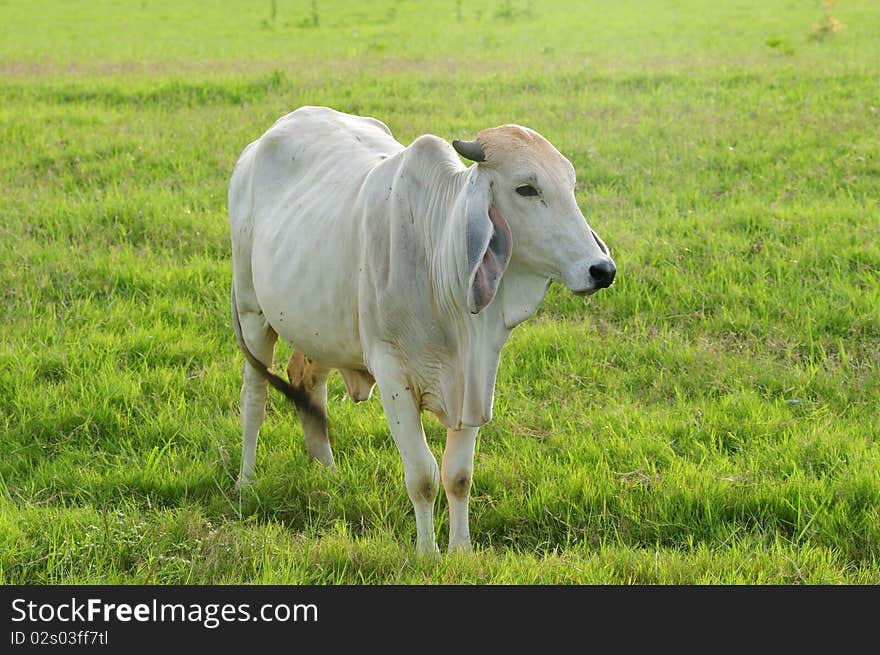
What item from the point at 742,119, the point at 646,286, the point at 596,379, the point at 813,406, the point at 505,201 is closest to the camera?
the point at 505,201

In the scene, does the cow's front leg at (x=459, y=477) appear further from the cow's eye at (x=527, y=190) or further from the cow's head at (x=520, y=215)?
the cow's eye at (x=527, y=190)

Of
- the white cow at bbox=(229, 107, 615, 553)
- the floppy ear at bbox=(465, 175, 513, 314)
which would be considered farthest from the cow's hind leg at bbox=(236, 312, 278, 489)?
the floppy ear at bbox=(465, 175, 513, 314)

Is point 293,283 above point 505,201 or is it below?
below

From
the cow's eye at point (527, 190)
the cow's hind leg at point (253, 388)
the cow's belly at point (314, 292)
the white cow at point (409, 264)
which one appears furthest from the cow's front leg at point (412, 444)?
the cow's hind leg at point (253, 388)

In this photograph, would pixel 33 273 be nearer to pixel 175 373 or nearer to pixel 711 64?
pixel 175 373

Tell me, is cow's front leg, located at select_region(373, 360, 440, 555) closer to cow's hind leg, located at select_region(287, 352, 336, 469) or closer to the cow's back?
the cow's back

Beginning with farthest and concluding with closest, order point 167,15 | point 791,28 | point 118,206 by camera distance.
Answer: point 167,15 → point 791,28 → point 118,206

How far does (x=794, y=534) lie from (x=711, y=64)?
966 centimetres

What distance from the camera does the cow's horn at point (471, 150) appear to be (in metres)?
2.95

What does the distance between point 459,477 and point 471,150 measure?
3.98 ft

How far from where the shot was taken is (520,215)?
297 cm

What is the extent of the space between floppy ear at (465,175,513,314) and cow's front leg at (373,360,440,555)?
1.57 feet

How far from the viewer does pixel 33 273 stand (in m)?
6.04

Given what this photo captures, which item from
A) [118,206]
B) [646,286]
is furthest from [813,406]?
[118,206]
